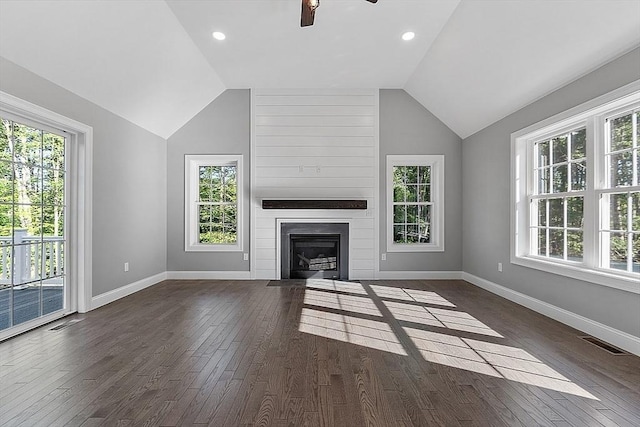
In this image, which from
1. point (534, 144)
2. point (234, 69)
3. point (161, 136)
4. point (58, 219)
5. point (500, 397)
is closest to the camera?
point (500, 397)

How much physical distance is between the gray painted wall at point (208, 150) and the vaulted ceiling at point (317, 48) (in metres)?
0.26

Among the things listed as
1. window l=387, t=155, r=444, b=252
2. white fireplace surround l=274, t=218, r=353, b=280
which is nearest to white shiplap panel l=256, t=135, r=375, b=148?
window l=387, t=155, r=444, b=252

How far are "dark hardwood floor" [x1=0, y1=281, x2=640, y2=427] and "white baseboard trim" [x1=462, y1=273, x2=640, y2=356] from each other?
4.2 inches

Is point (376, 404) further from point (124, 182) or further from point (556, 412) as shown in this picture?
point (124, 182)

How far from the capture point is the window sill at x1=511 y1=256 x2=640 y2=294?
297 cm

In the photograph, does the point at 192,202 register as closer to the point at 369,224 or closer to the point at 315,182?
the point at 315,182

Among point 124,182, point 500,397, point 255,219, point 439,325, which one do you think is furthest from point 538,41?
point 124,182

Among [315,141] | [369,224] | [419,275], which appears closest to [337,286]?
[369,224]

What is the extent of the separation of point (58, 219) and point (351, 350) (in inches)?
134

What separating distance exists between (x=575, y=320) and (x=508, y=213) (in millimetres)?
1691

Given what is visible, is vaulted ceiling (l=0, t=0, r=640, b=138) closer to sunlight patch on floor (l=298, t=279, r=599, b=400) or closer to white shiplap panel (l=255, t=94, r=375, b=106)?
white shiplap panel (l=255, t=94, r=375, b=106)

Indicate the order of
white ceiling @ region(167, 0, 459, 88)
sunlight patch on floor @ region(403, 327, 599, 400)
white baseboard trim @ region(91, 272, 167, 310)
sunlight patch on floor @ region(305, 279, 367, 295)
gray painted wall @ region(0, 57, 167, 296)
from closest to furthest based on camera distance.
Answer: sunlight patch on floor @ region(403, 327, 599, 400), gray painted wall @ region(0, 57, 167, 296), white ceiling @ region(167, 0, 459, 88), white baseboard trim @ region(91, 272, 167, 310), sunlight patch on floor @ region(305, 279, 367, 295)

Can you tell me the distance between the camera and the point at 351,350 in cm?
300

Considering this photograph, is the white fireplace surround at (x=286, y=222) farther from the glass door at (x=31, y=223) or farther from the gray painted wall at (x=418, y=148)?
the glass door at (x=31, y=223)
